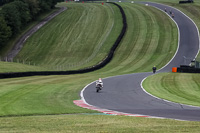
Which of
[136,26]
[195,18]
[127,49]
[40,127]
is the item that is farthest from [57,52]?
[40,127]

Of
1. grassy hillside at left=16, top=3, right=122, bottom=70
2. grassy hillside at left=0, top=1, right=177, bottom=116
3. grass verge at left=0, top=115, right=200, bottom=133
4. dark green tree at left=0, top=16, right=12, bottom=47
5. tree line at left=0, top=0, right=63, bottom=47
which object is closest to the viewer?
grass verge at left=0, top=115, right=200, bottom=133

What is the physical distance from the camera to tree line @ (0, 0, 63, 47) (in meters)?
71.6

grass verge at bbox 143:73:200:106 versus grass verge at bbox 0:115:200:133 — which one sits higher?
grass verge at bbox 0:115:200:133

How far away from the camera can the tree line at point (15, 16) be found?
Result: 235ft

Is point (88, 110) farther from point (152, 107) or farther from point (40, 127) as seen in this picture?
point (40, 127)

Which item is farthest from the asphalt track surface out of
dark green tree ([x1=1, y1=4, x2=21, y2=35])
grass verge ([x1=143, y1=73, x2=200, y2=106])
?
dark green tree ([x1=1, y1=4, x2=21, y2=35])

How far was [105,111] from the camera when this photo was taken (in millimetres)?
17188

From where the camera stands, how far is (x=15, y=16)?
76.4m

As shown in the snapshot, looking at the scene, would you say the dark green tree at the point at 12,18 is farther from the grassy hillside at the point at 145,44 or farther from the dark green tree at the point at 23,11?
the grassy hillside at the point at 145,44

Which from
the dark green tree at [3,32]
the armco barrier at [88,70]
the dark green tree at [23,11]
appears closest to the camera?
the armco barrier at [88,70]

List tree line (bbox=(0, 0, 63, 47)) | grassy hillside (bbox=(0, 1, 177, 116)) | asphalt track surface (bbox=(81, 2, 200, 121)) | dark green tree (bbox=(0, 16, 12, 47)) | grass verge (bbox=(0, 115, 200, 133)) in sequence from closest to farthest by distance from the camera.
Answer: grass verge (bbox=(0, 115, 200, 133)) → asphalt track surface (bbox=(81, 2, 200, 121)) → grassy hillside (bbox=(0, 1, 177, 116)) → dark green tree (bbox=(0, 16, 12, 47)) → tree line (bbox=(0, 0, 63, 47))

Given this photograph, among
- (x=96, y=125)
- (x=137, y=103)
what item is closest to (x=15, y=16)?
(x=137, y=103)

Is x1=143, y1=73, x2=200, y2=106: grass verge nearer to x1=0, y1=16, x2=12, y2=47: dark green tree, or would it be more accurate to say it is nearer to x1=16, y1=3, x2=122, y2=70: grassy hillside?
x1=16, y1=3, x2=122, y2=70: grassy hillside

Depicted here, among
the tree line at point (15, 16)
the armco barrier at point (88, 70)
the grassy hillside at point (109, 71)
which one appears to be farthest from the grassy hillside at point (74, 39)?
the tree line at point (15, 16)
